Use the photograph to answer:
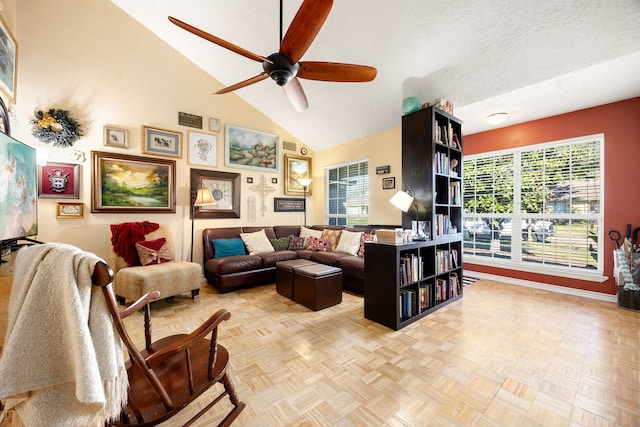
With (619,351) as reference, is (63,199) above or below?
above

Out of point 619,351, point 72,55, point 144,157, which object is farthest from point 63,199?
point 619,351

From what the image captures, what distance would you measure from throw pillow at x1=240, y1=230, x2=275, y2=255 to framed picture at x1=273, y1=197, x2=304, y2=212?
0.91 meters

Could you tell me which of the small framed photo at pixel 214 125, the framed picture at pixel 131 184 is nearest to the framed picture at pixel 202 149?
the small framed photo at pixel 214 125

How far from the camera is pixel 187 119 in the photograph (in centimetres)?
408

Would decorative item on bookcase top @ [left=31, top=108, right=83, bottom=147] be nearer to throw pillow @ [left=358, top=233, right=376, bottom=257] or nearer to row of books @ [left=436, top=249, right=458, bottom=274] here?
throw pillow @ [left=358, top=233, right=376, bottom=257]

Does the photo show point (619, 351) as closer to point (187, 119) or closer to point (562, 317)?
point (562, 317)

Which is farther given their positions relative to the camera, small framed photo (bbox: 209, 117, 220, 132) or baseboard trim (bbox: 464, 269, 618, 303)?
small framed photo (bbox: 209, 117, 220, 132)

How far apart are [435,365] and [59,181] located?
15.5ft

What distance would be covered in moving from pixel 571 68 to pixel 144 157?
5.49m

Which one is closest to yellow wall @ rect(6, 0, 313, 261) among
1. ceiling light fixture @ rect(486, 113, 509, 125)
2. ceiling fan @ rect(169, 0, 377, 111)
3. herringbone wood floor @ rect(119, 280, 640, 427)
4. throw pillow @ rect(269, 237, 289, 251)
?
throw pillow @ rect(269, 237, 289, 251)

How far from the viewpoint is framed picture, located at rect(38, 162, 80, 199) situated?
3061 millimetres

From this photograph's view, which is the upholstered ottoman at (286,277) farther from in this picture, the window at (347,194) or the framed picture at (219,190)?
the window at (347,194)

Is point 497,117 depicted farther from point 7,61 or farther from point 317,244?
point 7,61

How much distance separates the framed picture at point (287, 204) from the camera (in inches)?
204
